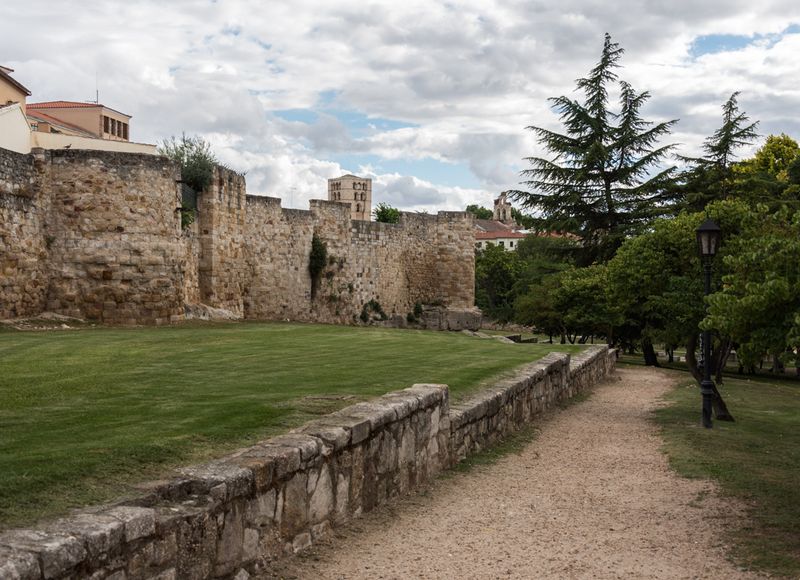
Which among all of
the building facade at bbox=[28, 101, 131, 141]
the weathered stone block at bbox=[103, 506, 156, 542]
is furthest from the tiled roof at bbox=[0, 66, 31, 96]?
the weathered stone block at bbox=[103, 506, 156, 542]

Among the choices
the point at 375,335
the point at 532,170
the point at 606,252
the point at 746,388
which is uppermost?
the point at 532,170

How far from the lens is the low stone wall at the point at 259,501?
172 inches

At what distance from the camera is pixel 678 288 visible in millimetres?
17453

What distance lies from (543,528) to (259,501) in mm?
2905

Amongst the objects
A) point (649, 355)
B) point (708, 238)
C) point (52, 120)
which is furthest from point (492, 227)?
point (708, 238)

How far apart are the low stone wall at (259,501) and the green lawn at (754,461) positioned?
9.65 ft

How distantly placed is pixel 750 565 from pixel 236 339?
41.5 feet

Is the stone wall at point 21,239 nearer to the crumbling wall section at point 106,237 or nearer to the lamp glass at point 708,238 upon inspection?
the crumbling wall section at point 106,237

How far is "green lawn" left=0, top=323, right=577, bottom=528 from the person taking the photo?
5.78 m

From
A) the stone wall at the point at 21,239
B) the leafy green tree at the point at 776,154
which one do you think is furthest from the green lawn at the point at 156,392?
the leafy green tree at the point at 776,154

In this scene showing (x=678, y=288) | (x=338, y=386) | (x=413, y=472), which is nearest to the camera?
(x=413, y=472)

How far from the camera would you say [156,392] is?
9453 millimetres

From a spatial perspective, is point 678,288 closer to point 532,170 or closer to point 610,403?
point 610,403

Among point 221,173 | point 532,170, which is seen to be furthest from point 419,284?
point 221,173
